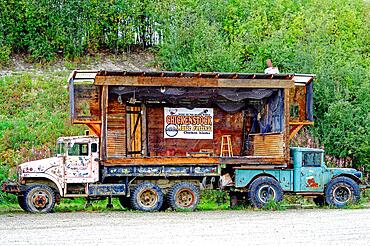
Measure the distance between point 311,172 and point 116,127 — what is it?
665 centimetres

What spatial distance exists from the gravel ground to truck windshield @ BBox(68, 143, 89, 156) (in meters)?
2.05

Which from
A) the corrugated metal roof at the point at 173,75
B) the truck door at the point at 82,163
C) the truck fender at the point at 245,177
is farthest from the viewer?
the truck fender at the point at 245,177

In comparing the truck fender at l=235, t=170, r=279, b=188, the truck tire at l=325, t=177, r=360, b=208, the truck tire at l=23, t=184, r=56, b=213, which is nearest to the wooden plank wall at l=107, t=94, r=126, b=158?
the truck tire at l=23, t=184, r=56, b=213

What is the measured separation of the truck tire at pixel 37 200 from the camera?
23.5m

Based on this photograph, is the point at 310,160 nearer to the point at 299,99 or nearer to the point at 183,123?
the point at 299,99

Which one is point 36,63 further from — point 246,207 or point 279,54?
point 246,207

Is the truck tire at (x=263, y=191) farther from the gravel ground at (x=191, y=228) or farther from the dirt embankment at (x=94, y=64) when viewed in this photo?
the dirt embankment at (x=94, y=64)

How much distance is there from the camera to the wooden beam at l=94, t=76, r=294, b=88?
24672 mm

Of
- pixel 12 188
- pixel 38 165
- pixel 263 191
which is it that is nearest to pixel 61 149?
pixel 38 165

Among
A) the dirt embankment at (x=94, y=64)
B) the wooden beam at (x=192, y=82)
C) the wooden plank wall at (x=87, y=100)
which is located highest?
the dirt embankment at (x=94, y=64)

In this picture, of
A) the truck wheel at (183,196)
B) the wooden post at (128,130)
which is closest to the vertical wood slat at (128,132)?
the wooden post at (128,130)

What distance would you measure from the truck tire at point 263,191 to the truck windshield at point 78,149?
5.38 meters

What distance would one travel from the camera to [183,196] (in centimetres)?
2473

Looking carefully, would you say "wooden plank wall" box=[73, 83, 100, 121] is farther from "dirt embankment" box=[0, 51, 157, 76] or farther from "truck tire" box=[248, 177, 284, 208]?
"dirt embankment" box=[0, 51, 157, 76]
